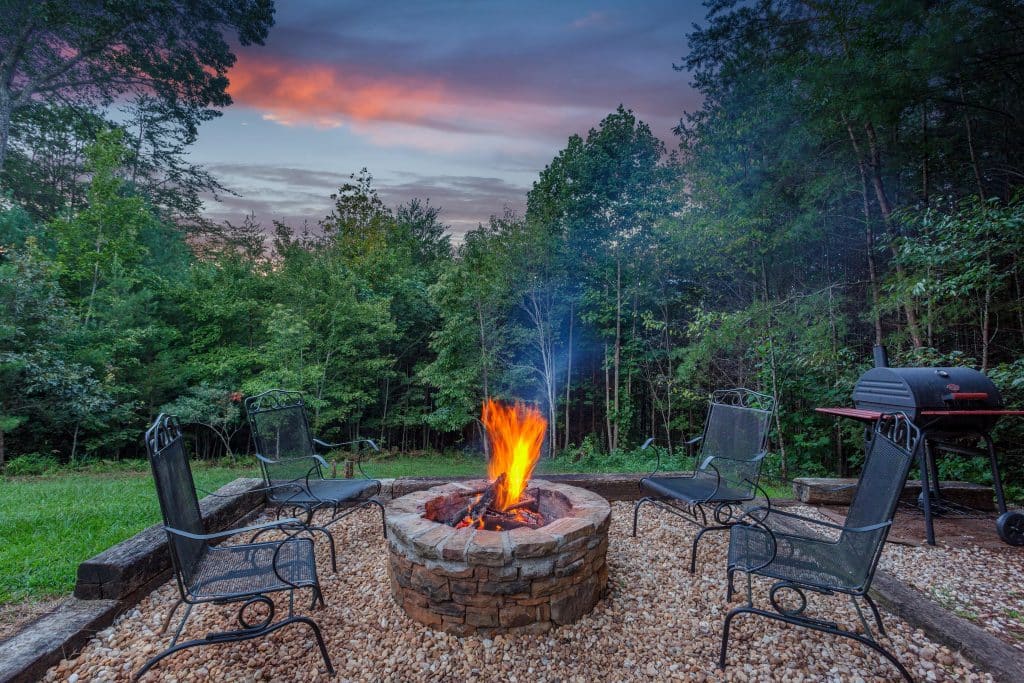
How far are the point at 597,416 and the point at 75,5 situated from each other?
1298 cm

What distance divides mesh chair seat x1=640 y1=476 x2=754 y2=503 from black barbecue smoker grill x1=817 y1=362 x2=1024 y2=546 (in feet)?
3.55

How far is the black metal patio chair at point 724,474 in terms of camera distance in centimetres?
280

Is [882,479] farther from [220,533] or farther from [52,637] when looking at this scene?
[52,637]

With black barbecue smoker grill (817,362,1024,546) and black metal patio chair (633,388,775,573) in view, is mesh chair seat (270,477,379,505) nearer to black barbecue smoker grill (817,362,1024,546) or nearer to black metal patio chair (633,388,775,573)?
black metal patio chair (633,388,775,573)

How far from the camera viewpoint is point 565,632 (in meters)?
1.96

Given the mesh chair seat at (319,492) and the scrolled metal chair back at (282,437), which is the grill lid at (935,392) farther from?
the scrolled metal chair back at (282,437)

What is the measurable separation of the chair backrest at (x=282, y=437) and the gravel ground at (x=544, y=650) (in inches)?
38.2

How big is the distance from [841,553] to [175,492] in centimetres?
290

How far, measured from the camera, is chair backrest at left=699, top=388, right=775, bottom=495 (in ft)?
9.96

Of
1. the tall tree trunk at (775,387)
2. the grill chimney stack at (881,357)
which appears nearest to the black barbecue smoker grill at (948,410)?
the grill chimney stack at (881,357)

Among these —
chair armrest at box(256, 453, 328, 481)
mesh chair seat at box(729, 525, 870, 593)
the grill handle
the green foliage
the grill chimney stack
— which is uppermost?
the grill chimney stack

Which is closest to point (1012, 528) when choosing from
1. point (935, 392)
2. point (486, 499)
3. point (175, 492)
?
point (935, 392)

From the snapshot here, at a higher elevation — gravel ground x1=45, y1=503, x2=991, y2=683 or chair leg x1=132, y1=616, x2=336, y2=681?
chair leg x1=132, y1=616, x2=336, y2=681

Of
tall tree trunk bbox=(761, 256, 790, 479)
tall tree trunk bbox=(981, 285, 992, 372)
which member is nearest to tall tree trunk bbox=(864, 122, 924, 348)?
tall tree trunk bbox=(981, 285, 992, 372)
